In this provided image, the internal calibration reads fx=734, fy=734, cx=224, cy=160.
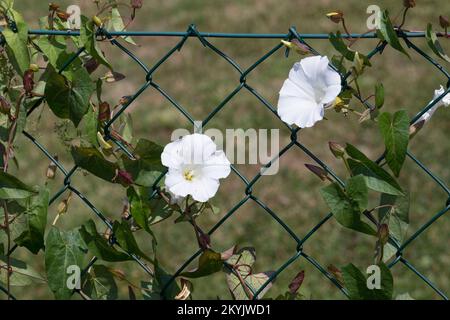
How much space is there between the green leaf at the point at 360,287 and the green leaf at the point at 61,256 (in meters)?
0.49

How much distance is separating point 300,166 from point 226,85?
2.95 feet

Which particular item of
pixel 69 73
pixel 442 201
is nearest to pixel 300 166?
pixel 442 201

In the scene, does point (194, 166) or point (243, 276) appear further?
point (243, 276)

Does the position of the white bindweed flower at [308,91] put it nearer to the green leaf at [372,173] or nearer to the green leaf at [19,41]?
A: the green leaf at [372,173]

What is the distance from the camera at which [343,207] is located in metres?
1.24

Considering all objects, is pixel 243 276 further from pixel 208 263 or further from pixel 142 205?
pixel 142 205

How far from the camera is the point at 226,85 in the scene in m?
3.98

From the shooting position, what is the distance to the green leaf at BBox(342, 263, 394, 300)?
131 cm

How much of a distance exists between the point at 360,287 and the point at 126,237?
432 millimetres

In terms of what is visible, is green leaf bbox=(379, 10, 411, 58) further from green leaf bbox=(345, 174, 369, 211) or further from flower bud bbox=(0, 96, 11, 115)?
flower bud bbox=(0, 96, 11, 115)

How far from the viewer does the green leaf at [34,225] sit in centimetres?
134

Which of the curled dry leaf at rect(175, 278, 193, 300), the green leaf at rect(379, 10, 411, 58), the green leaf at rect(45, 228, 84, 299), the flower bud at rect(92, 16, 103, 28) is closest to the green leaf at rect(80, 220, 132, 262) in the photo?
the green leaf at rect(45, 228, 84, 299)

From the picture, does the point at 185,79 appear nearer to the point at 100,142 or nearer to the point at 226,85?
the point at 226,85

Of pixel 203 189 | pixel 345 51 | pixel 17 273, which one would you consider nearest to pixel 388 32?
pixel 345 51
